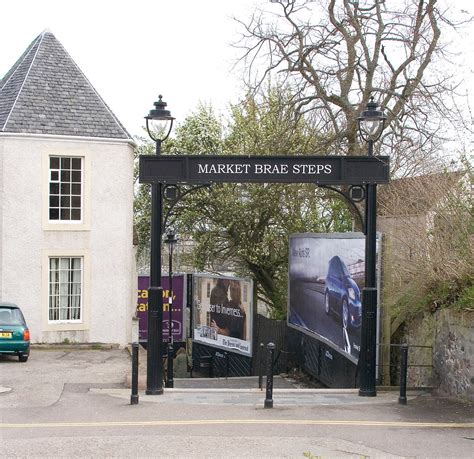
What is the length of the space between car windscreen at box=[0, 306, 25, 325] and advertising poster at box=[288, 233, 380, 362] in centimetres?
660

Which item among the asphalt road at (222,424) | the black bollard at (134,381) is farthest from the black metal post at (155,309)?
the black bollard at (134,381)

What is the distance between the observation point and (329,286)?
16.6 metres

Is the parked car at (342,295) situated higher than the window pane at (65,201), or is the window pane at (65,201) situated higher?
the window pane at (65,201)

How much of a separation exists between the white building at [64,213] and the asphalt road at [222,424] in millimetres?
7266

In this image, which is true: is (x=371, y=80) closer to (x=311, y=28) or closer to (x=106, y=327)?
(x=311, y=28)

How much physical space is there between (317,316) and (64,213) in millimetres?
8499

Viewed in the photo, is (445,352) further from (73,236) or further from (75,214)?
(75,214)

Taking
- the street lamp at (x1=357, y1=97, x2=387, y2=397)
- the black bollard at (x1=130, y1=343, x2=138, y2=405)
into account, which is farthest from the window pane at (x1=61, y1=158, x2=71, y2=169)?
the street lamp at (x1=357, y1=97, x2=387, y2=397)

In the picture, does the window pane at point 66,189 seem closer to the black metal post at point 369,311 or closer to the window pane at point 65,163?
the window pane at point 65,163

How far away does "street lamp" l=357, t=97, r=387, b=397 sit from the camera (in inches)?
507

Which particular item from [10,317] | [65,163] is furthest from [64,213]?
[10,317]

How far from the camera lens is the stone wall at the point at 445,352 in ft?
39.1

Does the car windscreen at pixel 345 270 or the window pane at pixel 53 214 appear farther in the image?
the window pane at pixel 53 214

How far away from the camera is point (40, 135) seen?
70.6 ft
